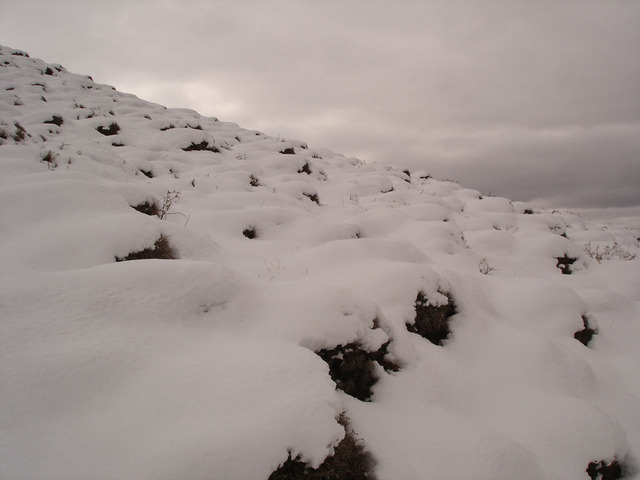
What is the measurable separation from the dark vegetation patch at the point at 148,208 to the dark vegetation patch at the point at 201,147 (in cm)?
631

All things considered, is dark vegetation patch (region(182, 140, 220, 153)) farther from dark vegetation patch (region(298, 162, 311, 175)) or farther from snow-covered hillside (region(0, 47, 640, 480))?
snow-covered hillside (region(0, 47, 640, 480))

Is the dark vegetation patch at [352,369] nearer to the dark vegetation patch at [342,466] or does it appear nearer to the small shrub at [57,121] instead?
the dark vegetation patch at [342,466]

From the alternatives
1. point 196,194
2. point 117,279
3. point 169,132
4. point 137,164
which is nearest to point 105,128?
point 169,132

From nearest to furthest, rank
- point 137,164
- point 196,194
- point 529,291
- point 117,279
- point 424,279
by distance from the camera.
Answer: point 117,279 < point 424,279 < point 529,291 < point 196,194 < point 137,164

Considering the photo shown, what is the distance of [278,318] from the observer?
2.98 metres

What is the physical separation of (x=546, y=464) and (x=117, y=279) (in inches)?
147

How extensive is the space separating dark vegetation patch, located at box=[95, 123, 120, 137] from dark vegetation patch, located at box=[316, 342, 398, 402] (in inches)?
447

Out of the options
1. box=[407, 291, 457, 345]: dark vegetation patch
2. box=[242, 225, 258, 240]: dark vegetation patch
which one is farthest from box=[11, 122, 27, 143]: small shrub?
box=[407, 291, 457, 345]: dark vegetation patch

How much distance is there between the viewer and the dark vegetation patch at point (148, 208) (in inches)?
210

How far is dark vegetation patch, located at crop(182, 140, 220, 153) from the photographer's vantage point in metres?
11.2

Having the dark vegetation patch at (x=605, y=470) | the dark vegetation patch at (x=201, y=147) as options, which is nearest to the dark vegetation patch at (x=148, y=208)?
the dark vegetation patch at (x=605, y=470)

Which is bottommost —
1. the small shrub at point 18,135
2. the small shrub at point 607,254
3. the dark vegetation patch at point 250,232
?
the dark vegetation patch at point 250,232

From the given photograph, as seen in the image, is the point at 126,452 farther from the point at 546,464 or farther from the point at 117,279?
the point at 546,464

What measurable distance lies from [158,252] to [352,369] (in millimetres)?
2511
